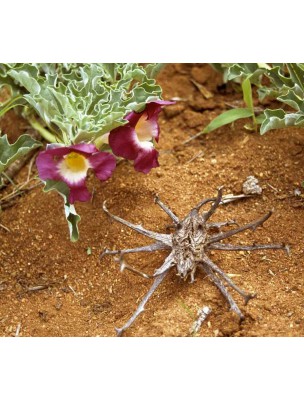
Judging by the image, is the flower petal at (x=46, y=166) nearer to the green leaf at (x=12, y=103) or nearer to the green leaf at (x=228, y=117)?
the green leaf at (x=12, y=103)

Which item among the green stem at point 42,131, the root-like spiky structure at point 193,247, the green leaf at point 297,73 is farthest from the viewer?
the green stem at point 42,131

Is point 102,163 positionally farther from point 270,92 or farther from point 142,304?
point 270,92

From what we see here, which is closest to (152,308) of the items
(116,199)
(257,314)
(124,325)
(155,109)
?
(124,325)

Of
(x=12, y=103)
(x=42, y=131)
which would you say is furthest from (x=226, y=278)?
(x=12, y=103)

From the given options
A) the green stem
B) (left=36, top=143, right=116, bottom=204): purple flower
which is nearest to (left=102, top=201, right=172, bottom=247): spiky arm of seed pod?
(left=36, top=143, right=116, bottom=204): purple flower

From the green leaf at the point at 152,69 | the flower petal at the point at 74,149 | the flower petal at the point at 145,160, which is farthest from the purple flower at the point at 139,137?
the green leaf at the point at 152,69

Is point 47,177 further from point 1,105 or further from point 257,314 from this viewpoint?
point 257,314
